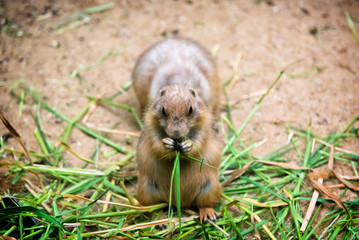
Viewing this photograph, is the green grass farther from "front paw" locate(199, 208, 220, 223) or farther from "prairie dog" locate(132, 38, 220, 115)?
"prairie dog" locate(132, 38, 220, 115)

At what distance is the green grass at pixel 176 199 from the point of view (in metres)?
Result: 3.73

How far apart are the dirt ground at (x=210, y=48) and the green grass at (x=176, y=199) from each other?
0.20 meters

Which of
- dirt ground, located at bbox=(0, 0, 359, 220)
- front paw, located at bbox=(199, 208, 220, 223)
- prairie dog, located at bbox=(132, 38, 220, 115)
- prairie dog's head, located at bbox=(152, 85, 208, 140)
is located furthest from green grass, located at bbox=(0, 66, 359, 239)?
prairie dog, located at bbox=(132, 38, 220, 115)

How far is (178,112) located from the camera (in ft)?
11.4

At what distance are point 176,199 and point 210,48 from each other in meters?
3.44

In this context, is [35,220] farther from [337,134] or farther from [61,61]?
[337,134]

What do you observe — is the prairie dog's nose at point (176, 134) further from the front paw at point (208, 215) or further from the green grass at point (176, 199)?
the front paw at point (208, 215)

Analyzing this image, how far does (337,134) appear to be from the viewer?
4.82 m

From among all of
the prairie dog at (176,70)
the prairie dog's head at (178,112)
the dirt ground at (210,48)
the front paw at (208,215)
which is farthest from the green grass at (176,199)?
the prairie dog at (176,70)

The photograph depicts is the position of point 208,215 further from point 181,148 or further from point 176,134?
point 176,134

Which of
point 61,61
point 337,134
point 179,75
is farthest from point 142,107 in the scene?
point 337,134

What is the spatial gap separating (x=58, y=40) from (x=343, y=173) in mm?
4936

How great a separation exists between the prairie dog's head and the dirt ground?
1447 millimetres

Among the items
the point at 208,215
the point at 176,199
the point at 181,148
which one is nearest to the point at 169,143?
the point at 181,148
